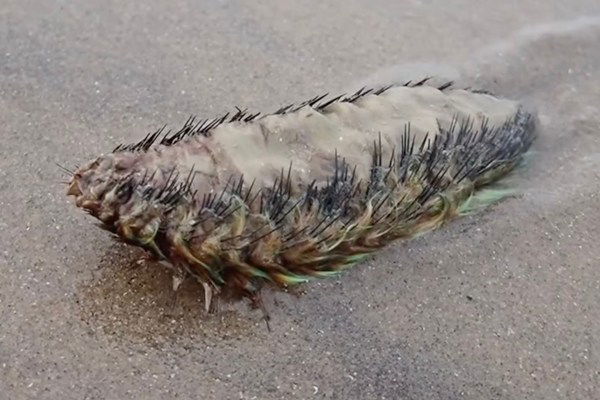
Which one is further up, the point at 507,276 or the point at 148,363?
the point at 148,363

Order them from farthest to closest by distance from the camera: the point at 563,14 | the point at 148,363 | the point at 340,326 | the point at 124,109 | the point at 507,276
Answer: the point at 563,14 < the point at 124,109 < the point at 507,276 < the point at 340,326 < the point at 148,363

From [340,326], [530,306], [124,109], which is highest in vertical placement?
[124,109]

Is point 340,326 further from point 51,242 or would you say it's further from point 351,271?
point 51,242

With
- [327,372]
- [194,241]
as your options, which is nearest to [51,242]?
[194,241]

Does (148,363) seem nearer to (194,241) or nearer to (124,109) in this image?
(194,241)

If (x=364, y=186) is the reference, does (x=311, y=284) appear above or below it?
below

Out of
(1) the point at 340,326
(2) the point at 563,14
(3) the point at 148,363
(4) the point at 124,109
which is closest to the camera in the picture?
(3) the point at 148,363

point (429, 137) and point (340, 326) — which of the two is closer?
point (340, 326)
